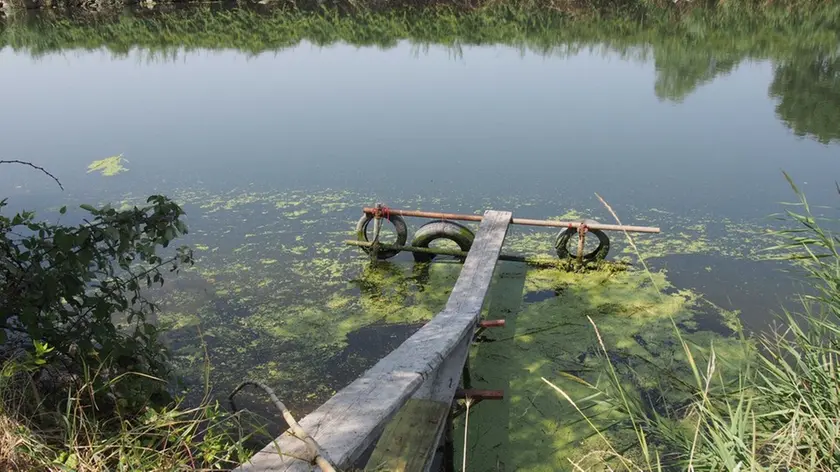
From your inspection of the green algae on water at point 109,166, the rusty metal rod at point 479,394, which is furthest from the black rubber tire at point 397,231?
the green algae on water at point 109,166

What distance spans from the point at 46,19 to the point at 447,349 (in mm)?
18021

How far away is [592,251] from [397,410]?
3.17 meters

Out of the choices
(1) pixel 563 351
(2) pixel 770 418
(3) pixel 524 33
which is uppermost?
(3) pixel 524 33

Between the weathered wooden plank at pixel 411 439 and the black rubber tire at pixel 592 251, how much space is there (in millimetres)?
2609

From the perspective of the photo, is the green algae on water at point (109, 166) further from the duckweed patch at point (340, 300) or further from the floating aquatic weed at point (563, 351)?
the floating aquatic weed at point (563, 351)

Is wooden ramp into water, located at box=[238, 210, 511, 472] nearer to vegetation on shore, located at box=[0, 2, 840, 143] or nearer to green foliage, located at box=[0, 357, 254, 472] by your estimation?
green foliage, located at box=[0, 357, 254, 472]

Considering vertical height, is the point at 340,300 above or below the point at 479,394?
below

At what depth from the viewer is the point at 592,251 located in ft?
17.6

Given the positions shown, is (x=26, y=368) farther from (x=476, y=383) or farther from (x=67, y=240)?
(x=476, y=383)

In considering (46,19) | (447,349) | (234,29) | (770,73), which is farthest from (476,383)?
(46,19)

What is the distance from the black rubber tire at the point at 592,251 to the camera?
5250 mm

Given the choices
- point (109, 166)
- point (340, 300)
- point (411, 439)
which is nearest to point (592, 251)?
point (340, 300)

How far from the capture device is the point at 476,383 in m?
3.96

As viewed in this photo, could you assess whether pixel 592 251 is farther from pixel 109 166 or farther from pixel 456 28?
pixel 456 28
